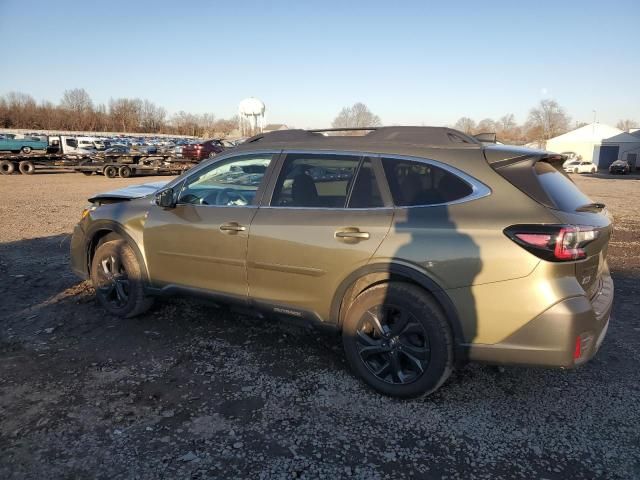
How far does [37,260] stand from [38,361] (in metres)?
3.38

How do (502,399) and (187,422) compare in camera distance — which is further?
(502,399)

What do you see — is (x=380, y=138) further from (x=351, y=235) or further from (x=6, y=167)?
(x=6, y=167)

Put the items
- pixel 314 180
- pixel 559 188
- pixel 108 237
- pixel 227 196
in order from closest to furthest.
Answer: pixel 559 188 < pixel 314 180 < pixel 227 196 < pixel 108 237

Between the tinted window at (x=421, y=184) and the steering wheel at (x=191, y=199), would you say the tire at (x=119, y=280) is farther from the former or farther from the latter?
the tinted window at (x=421, y=184)

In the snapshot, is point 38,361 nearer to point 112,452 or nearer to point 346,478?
point 112,452

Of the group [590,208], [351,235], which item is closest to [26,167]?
[351,235]

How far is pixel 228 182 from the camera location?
4219 mm

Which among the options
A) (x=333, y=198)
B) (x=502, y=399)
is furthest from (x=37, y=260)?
(x=502, y=399)

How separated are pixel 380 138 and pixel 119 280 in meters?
2.85

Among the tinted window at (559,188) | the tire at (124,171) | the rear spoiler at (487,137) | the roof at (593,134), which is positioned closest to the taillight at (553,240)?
the tinted window at (559,188)

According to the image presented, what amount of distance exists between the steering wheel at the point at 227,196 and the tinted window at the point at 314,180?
1.50ft

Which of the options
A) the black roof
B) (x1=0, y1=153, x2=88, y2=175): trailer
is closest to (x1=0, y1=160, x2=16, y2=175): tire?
(x1=0, y1=153, x2=88, y2=175): trailer

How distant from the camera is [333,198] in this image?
3.30 m

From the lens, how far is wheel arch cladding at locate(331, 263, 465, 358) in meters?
2.82
